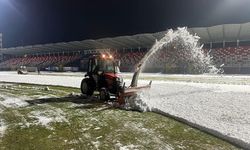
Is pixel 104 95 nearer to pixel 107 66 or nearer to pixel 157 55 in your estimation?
pixel 107 66

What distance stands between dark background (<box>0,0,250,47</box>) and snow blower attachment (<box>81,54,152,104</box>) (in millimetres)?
37563

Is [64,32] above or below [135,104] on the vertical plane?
above

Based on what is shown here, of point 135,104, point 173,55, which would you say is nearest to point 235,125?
point 135,104

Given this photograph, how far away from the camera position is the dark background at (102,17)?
50062 millimetres

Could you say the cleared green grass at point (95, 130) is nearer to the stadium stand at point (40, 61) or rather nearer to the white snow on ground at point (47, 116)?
the white snow on ground at point (47, 116)

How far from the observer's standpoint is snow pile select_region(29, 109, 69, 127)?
33.5 ft

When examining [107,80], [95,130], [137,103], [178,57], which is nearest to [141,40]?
[178,57]

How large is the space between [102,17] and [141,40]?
13661mm

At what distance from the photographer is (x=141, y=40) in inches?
2169

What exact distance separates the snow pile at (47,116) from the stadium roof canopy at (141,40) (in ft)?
112

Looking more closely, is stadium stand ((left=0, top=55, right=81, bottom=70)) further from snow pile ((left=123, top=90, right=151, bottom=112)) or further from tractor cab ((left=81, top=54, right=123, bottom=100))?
snow pile ((left=123, top=90, right=151, bottom=112))

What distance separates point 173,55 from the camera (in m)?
45.6

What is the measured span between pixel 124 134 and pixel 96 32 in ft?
195

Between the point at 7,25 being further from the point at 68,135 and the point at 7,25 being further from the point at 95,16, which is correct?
the point at 68,135
